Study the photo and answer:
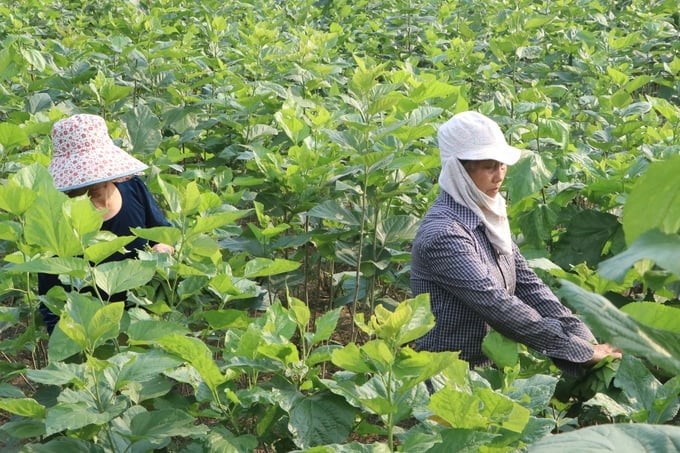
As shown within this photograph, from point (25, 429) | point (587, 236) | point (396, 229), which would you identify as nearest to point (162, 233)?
point (25, 429)

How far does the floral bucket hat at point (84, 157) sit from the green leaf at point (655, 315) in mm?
2545

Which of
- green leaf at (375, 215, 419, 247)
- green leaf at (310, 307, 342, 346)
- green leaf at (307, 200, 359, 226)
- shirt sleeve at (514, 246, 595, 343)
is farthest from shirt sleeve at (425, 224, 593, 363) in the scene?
green leaf at (310, 307, 342, 346)

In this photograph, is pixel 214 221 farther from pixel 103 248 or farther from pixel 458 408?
pixel 458 408

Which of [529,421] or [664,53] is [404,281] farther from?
[664,53]

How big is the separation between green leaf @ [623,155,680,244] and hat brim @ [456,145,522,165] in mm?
2471

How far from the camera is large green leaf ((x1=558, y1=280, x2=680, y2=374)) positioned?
0.66 metres

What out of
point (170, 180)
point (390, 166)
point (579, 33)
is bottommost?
point (579, 33)

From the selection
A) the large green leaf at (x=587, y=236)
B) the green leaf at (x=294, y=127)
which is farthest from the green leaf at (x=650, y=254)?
the green leaf at (x=294, y=127)

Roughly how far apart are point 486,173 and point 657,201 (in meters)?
2.55

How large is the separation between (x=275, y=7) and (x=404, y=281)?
7.81 m

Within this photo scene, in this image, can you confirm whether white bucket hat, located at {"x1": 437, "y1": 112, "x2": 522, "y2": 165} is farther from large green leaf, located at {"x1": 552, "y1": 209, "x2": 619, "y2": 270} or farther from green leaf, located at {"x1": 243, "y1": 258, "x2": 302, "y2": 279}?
green leaf, located at {"x1": 243, "y1": 258, "x2": 302, "y2": 279}

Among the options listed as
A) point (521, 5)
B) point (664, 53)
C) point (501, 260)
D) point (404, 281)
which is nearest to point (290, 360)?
point (501, 260)

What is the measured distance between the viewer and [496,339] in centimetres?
244

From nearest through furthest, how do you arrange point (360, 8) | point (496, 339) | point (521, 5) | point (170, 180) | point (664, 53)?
point (496, 339) → point (170, 180) → point (664, 53) → point (521, 5) → point (360, 8)
